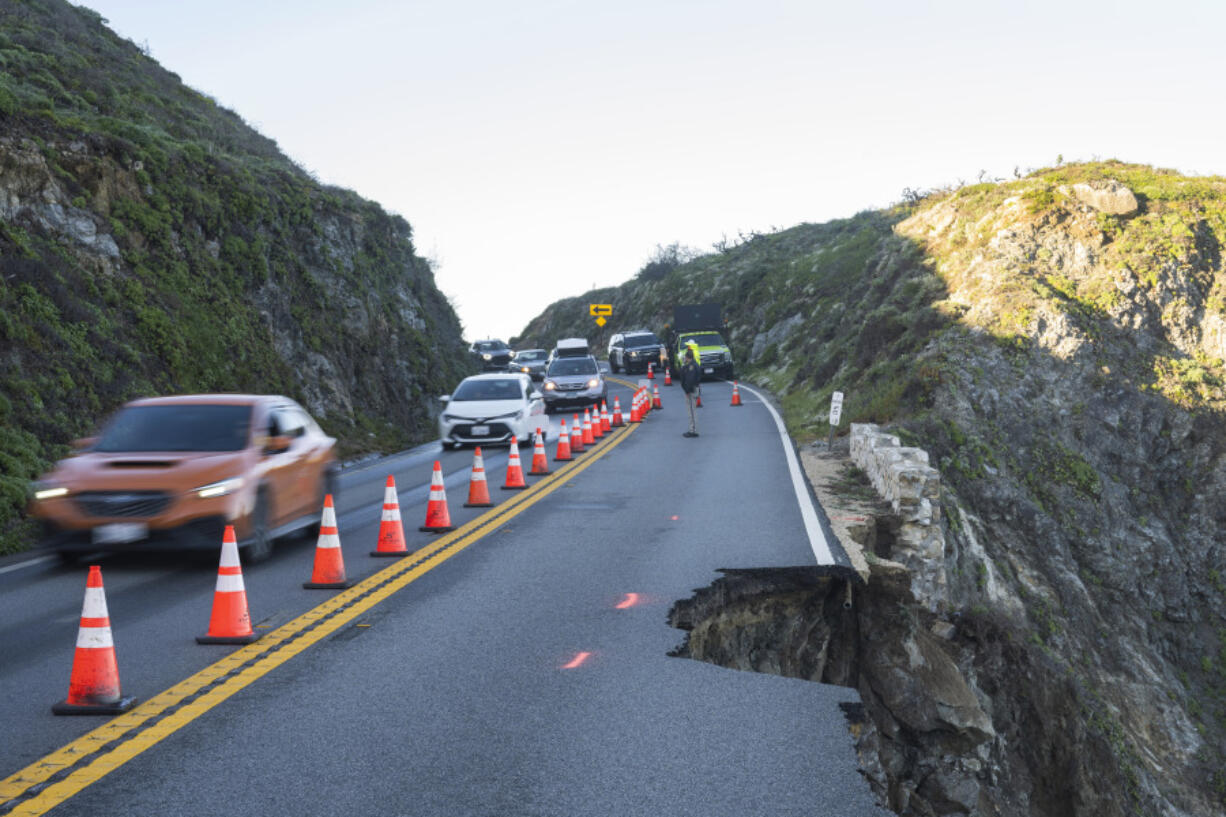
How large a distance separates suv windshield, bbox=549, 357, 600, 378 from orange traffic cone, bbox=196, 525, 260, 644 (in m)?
25.3

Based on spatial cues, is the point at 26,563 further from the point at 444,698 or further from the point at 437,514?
the point at 444,698

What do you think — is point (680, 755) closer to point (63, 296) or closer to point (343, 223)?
point (63, 296)

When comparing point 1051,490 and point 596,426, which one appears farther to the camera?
point 596,426

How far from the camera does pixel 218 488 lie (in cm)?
966

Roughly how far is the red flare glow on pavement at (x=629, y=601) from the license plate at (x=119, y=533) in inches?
161

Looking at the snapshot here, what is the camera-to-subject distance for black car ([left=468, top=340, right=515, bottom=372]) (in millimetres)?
50312

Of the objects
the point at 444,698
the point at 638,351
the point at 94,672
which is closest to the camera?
the point at 94,672

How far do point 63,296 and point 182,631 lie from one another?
13132 millimetres

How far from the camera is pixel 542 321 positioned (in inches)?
4429

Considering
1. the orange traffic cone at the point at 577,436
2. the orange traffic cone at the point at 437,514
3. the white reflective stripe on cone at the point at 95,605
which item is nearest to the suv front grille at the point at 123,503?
the orange traffic cone at the point at 437,514

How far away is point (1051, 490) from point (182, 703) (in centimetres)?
2005

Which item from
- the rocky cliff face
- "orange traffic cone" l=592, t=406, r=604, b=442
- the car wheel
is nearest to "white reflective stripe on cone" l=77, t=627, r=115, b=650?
the rocky cliff face

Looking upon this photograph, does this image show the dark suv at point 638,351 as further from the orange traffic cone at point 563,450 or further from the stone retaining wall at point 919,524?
the stone retaining wall at point 919,524

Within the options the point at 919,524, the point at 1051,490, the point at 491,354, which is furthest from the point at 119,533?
the point at 491,354
